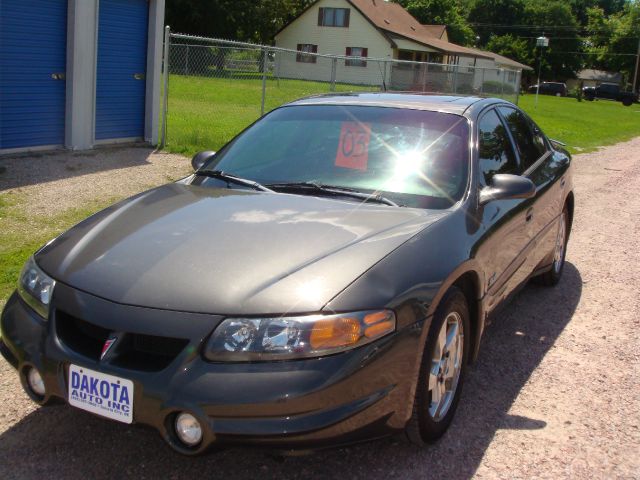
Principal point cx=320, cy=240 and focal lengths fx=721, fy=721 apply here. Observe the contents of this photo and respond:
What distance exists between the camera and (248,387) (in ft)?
8.25

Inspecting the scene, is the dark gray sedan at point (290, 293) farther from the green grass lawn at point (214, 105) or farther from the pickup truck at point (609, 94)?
the pickup truck at point (609, 94)

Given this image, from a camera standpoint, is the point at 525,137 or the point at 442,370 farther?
the point at 525,137

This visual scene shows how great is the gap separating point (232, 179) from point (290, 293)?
59.4 inches

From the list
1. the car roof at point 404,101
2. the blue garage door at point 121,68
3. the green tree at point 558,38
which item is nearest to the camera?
the car roof at point 404,101

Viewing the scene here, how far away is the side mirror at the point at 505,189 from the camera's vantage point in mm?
3822

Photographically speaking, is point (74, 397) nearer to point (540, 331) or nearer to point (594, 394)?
point (594, 394)

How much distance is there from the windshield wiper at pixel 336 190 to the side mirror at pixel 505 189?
54 centimetres

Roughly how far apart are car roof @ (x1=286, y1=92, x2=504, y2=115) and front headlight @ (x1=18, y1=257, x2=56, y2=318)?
2181mm

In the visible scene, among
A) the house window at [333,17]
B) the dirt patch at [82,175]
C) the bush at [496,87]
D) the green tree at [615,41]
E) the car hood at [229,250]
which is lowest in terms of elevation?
the dirt patch at [82,175]

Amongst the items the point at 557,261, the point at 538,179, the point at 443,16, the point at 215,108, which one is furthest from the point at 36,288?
the point at 443,16

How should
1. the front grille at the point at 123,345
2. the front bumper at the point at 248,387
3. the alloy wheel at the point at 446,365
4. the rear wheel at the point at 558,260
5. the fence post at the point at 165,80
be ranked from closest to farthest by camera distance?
the front bumper at the point at 248,387
the front grille at the point at 123,345
the alloy wheel at the point at 446,365
the rear wheel at the point at 558,260
the fence post at the point at 165,80

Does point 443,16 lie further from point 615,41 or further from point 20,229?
point 20,229

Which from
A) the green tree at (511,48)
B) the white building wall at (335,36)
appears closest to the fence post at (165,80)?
the white building wall at (335,36)

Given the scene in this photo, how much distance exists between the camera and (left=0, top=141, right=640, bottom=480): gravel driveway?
305cm
